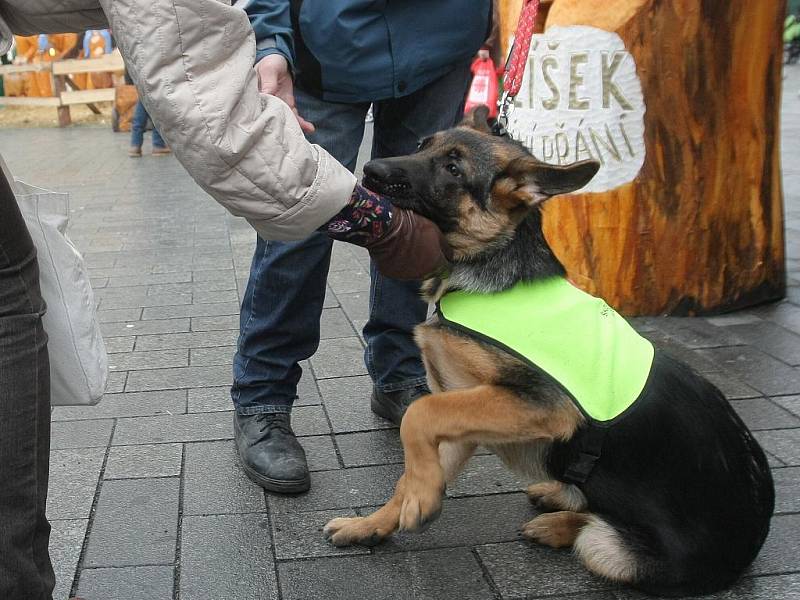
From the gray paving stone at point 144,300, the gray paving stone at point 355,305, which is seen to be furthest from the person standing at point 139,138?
the gray paving stone at point 355,305

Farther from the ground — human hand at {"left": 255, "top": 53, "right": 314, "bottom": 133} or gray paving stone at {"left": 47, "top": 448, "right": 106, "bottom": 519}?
human hand at {"left": 255, "top": 53, "right": 314, "bottom": 133}

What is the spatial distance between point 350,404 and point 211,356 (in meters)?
0.99

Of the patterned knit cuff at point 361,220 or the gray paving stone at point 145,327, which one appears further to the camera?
the gray paving stone at point 145,327

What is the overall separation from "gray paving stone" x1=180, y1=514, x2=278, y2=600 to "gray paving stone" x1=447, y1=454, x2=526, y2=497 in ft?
2.39

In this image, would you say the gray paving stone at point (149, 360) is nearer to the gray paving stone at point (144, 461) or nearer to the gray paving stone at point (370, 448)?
the gray paving stone at point (144, 461)

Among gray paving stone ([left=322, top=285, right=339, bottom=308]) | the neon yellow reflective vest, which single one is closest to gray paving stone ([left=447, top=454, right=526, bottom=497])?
the neon yellow reflective vest

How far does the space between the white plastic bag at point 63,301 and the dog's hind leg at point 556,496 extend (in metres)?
1.44

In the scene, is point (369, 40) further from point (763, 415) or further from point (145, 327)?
point (145, 327)

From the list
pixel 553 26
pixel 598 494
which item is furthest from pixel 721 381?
pixel 553 26

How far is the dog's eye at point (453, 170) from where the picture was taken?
2.90 meters

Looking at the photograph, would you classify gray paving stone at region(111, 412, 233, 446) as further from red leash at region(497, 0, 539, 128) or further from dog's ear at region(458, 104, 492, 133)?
red leash at region(497, 0, 539, 128)

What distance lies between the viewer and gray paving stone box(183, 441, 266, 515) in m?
3.03

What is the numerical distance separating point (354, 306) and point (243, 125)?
11.6ft

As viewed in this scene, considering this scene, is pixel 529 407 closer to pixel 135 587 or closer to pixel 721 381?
pixel 135 587
